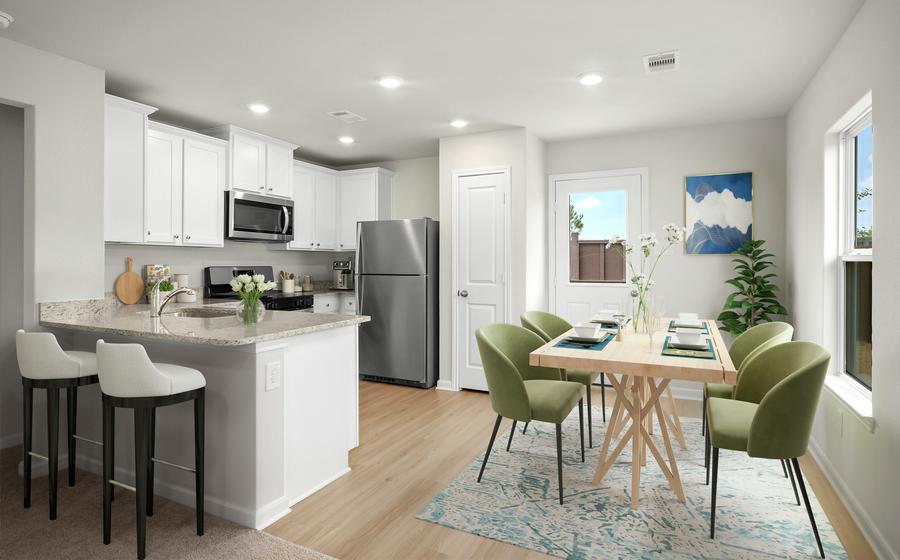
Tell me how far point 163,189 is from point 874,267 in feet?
15.2

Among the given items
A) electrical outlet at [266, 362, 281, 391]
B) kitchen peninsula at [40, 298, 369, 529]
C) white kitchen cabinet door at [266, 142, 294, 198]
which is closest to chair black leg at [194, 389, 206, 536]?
kitchen peninsula at [40, 298, 369, 529]

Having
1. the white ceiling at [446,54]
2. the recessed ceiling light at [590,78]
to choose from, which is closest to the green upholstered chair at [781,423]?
the white ceiling at [446,54]

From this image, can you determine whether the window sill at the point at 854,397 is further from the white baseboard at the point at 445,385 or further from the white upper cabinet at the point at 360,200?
the white upper cabinet at the point at 360,200

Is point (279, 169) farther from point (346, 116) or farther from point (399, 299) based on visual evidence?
point (399, 299)

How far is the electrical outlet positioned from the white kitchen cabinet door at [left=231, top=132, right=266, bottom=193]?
2713mm

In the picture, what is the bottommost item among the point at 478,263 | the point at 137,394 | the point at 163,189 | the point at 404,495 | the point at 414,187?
the point at 404,495

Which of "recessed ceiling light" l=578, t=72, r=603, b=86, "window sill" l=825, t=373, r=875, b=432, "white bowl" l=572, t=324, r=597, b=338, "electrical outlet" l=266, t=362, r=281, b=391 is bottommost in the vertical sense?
"window sill" l=825, t=373, r=875, b=432

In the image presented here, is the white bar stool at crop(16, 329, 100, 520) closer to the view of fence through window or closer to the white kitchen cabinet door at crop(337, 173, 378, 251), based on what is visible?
the white kitchen cabinet door at crop(337, 173, 378, 251)

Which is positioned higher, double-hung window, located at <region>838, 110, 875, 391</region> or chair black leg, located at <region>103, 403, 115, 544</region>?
double-hung window, located at <region>838, 110, 875, 391</region>

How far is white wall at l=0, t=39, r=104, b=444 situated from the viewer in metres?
2.88

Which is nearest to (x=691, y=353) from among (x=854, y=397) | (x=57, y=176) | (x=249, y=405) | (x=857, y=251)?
(x=854, y=397)

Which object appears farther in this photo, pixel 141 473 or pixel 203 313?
pixel 203 313

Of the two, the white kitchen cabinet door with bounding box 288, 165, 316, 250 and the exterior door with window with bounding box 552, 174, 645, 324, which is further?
the white kitchen cabinet door with bounding box 288, 165, 316, 250

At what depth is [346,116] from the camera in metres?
4.25
